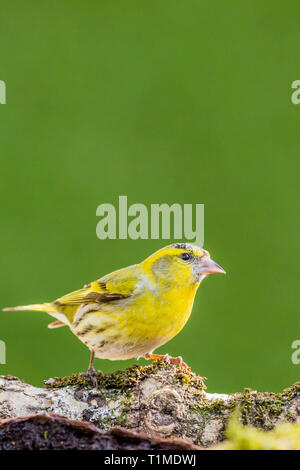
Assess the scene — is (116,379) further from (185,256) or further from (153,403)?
(185,256)

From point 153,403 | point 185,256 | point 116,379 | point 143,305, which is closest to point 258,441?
point 153,403

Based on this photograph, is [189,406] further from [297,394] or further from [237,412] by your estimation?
[297,394]

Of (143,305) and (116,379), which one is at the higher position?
(143,305)

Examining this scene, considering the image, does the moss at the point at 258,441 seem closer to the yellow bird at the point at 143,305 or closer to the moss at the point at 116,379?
the moss at the point at 116,379

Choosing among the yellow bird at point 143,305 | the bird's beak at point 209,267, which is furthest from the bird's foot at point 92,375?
the bird's beak at point 209,267

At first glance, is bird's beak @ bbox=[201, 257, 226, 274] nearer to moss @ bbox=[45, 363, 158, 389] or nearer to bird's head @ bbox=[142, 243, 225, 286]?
bird's head @ bbox=[142, 243, 225, 286]

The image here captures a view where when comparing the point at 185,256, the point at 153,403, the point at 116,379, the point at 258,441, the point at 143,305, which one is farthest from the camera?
the point at 185,256
